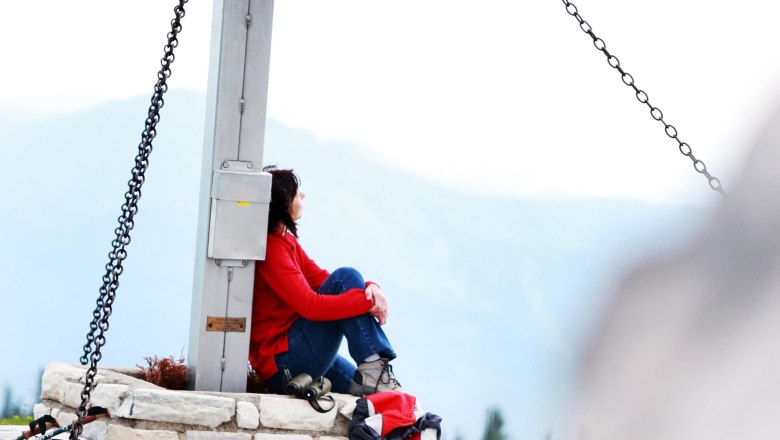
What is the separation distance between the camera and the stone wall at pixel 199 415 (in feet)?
13.8

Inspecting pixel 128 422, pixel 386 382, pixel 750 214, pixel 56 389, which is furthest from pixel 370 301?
pixel 750 214

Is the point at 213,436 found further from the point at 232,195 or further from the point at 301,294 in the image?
the point at 232,195

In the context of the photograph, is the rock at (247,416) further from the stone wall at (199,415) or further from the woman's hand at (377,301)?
the woman's hand at (377,301)

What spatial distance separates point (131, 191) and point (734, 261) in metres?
3.06

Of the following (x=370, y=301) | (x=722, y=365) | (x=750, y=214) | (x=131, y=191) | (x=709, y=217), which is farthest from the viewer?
(x=709, y=217)

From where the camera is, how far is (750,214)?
237 inches

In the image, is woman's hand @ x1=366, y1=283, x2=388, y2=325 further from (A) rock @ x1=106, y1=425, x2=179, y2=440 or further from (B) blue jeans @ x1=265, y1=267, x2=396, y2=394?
(A) rock @ x1=106, y1=425, x2=179, y2=440

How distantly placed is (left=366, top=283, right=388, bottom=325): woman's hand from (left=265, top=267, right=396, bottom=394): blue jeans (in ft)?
0.14

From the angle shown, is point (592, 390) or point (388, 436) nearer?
point (388, 436)

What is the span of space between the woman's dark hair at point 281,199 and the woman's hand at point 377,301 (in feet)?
1.52

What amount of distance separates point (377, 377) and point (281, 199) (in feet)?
2.73

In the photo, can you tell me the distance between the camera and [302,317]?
4.64 meters

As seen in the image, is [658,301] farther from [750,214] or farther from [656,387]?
[750,214]

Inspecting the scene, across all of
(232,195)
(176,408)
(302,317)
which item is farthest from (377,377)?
(232,195)
